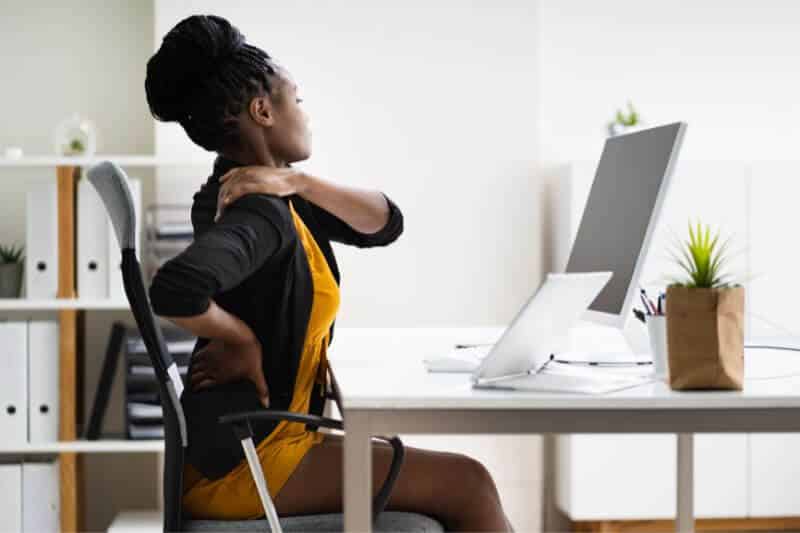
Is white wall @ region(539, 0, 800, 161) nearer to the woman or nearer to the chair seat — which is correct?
the woman

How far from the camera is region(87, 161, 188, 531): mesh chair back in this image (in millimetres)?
1862

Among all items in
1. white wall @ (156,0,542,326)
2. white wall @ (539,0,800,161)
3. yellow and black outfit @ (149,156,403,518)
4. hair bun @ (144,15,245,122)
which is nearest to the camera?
yellow and black outfit @ (149,156,403,518)

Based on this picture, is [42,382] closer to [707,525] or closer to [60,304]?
[60,304]

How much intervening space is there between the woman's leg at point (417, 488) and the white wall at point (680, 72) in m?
2.72

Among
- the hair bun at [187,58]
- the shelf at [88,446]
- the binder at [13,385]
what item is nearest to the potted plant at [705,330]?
the hair bun at [187,58]

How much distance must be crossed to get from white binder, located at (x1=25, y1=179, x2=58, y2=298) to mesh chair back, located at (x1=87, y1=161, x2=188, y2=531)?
84.7 inches

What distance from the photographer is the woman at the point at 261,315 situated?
1914 millimetres

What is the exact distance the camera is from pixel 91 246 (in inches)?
156

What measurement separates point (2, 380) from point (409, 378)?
2.49 meters

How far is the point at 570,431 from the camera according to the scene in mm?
1643

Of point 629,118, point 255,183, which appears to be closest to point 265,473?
point 255,183

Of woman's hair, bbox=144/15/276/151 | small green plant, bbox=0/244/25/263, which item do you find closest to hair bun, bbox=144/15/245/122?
woman's hair, bbox=144/15/276/151

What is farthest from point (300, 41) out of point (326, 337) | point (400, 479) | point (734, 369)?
point (734, 369)

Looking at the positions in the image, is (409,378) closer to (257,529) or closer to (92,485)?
(257,529)
